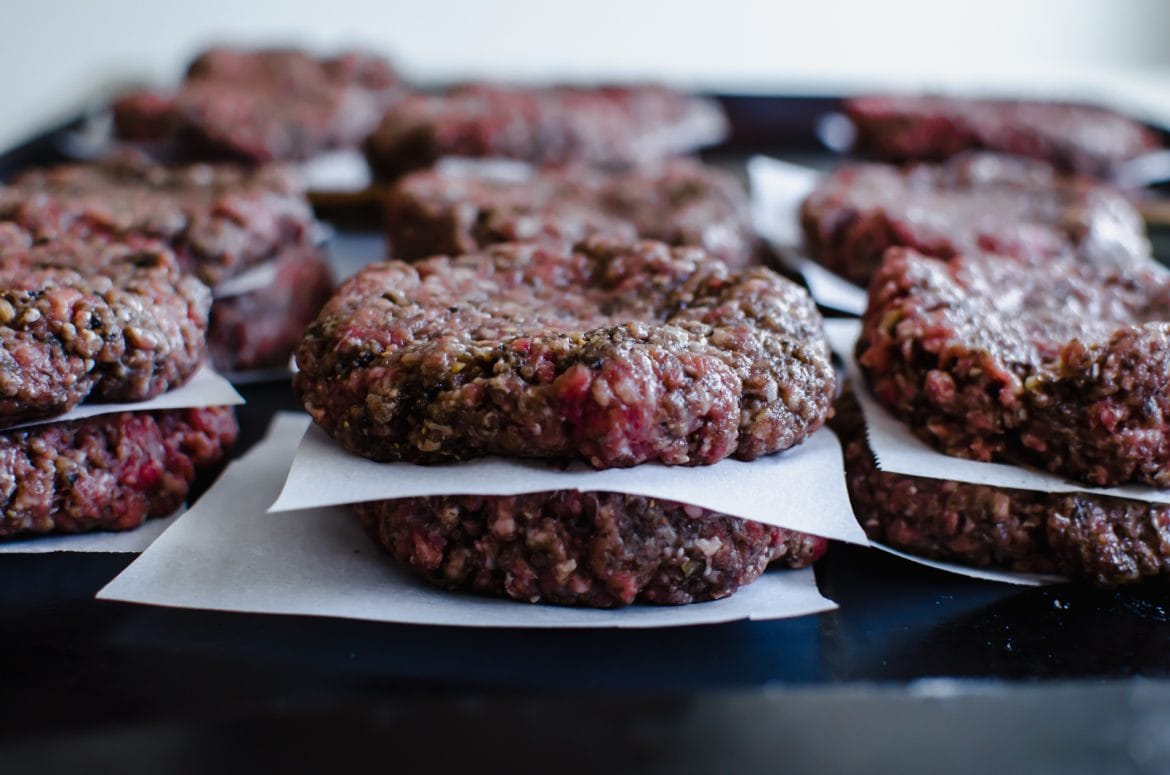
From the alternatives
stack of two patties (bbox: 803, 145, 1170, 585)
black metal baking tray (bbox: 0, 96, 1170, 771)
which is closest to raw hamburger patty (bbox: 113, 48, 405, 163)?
black metal baking tray (bbox: 0, 96, 1170, 771)

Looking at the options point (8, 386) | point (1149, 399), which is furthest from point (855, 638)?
point (8, 386)

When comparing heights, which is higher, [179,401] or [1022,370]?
[1022,370]

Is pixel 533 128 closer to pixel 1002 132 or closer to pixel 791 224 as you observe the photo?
pixel 791 224

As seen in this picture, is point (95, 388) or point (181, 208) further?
point (181, 208)

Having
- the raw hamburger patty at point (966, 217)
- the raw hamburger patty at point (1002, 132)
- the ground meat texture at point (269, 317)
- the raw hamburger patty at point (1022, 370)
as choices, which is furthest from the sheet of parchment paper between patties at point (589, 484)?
the raw hamburger patty at point (1002, 132)

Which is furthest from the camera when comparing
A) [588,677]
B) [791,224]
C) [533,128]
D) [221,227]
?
[533,128]

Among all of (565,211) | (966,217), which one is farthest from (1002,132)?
(565,211)
